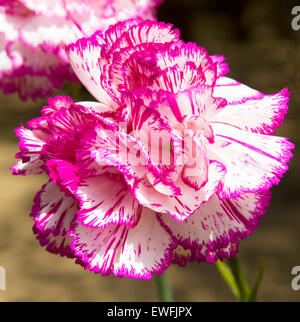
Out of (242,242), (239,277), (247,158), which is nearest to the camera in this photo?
(247,158)

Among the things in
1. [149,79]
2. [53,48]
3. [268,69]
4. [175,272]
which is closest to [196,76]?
[149,79]

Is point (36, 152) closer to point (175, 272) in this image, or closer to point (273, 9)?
point (175, 272)

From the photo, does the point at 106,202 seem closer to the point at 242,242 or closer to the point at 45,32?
the point at 45,32

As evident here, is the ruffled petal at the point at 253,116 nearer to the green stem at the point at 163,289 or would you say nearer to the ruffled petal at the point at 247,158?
the ruffled petal at the point at 247,158

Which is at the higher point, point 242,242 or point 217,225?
point 217,225

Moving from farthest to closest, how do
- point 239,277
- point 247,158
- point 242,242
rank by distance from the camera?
point 242,242
point 239,277
point 247,158

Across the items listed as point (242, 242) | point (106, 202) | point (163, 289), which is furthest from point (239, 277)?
point (242, 242)

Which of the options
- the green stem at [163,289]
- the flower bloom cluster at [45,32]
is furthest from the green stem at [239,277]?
the flower bloom cluster at [45,32]
